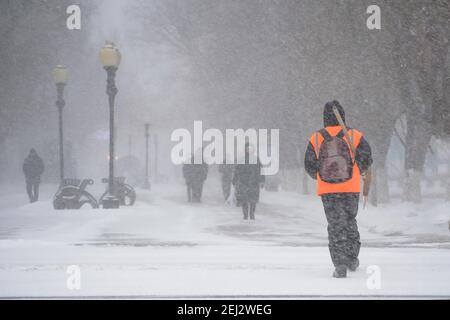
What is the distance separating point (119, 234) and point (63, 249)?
3129 millimetres

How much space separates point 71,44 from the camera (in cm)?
4312

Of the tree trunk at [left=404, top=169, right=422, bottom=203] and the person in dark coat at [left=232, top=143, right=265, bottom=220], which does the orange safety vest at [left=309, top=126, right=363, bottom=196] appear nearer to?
the person in dark coat at [left=232, top=143, right=265, bottom=220]

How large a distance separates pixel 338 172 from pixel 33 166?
21151 mm

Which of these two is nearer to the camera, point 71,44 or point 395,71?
point 395,71

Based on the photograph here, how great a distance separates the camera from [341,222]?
6.96 metres

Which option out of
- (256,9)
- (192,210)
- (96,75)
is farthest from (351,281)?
(96,75)

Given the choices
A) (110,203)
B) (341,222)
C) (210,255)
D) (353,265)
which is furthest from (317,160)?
(110,203)

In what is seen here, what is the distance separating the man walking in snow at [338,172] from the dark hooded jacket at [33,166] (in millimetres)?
20587

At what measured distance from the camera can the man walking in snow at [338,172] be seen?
682 centimetres

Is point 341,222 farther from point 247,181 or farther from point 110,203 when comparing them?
point 110,203

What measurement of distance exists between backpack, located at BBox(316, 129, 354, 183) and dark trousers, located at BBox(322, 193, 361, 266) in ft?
0.66

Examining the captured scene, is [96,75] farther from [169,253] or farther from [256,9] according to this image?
[169,253]

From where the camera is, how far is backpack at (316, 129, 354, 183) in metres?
6.81

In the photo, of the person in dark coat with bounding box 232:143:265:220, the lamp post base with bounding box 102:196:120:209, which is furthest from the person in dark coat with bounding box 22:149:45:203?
the person in dark coat with bounding box 232:143:265:220
